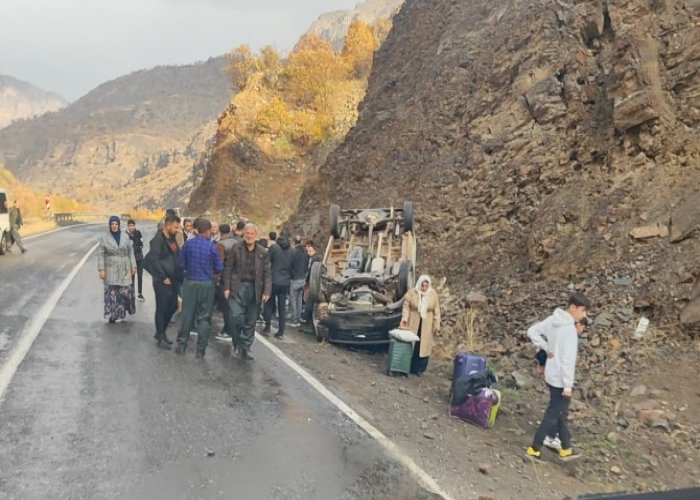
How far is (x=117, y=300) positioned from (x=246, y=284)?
8.17 feet

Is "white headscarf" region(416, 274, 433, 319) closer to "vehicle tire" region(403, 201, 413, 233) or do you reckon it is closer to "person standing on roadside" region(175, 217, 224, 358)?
"person standing on roadside" region(175, 217, 224, 358)

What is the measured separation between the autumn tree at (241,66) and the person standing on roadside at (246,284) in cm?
3493

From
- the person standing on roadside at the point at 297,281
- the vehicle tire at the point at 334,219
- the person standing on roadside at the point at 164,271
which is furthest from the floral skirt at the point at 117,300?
the vehicle tire at the point at 334,219

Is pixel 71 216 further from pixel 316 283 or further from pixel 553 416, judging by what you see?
pixel 553 416

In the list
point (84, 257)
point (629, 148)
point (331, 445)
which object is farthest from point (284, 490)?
point (84, 257)

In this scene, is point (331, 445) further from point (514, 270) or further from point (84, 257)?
point (84, 257)

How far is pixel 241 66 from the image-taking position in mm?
41938

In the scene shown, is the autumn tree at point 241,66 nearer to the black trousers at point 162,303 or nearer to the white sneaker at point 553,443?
the black trousers at point 162,303

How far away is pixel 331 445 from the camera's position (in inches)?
221

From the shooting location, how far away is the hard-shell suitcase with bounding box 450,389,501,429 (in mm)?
7000

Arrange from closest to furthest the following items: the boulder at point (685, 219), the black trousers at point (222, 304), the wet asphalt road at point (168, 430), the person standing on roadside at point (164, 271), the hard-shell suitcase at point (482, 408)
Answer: the wet asphalt road at point (168, 430) → the hard-shell suitcase at point (482, 408) → the person standing on roadside at point (164, 271) → the black trousers at point (222, 304) → the boulder at point (685, 219)

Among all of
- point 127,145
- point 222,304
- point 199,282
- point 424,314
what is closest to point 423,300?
point 424,314

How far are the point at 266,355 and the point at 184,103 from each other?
423ft

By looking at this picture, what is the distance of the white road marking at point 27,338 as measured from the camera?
6480 mm
